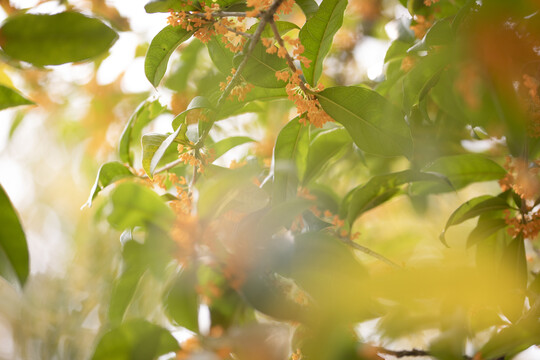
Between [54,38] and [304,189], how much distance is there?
1.97 feet

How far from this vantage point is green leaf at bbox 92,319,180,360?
2.22ft

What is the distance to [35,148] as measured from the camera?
8.25ft

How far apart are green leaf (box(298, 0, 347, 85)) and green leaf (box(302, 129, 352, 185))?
208 mm

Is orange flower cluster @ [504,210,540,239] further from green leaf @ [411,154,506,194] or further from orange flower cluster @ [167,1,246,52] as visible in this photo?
orange flower cluster @ [167,1,246,52]

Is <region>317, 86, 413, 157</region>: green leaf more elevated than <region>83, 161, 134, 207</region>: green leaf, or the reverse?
<region>317, 86, 413, 157</region>: green leaf

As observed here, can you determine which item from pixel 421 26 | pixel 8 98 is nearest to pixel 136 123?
pixel 8 98

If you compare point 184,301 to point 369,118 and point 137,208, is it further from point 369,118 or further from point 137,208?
point 369,118

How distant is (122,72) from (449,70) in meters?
1.33

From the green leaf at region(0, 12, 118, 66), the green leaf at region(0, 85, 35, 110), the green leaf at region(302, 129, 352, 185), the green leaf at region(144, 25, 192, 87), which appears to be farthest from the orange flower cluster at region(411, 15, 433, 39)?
the green leaf at region(0, 85, 35, 110)

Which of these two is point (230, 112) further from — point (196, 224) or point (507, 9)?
point (507, 9)

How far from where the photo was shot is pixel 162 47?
0.88 metres

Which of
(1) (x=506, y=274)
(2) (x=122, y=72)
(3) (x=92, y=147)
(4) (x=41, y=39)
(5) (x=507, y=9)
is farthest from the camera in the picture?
(3) (x=92, y=147)

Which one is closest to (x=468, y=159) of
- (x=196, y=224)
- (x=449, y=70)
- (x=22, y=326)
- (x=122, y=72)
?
(x=449, y=70)

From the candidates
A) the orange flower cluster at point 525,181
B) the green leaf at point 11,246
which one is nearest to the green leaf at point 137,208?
the green leaf at point 11,246
